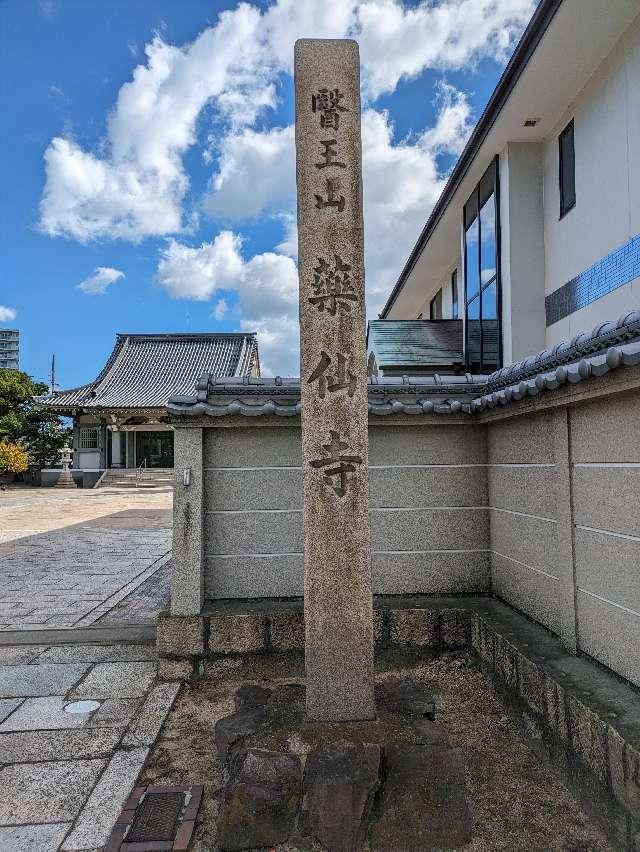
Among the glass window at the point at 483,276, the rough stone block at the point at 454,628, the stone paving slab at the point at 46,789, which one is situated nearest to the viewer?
the stone paving slab at the point at 46,789

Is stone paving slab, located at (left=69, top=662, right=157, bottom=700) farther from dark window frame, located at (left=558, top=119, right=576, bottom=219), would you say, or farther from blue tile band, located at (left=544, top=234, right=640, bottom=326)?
dark window frame, located at (left=558, top=119, right=576, bottom=219)

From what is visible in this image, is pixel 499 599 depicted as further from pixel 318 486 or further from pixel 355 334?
pixel 355 334

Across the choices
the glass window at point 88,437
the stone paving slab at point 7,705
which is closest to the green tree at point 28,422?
the glass window at point 88,437

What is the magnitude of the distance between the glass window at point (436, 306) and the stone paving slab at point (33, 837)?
1779 cm

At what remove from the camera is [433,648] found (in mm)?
5309

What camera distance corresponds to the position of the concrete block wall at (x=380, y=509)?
5516 mm

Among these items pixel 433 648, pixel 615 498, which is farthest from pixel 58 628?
pixel 615 498

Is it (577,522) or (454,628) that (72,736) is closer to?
(454,628)

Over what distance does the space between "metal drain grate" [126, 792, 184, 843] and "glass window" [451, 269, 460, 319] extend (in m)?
14.7

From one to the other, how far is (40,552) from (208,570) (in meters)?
8.49

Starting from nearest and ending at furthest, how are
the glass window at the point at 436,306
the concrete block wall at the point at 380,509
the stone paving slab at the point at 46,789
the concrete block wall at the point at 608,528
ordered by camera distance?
1. the stone paving slab at the point at 46,789
2. the concrete block wall at the point at 608,528
3. the concrete block wall at the point at 380,509
4. the glass window at the point at 436,306

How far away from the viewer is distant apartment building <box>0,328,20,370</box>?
111 m

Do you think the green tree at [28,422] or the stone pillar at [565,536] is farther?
the green tree at [28,422]

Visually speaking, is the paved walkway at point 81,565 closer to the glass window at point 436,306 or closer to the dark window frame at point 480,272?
the dark window frame at point 480,272
